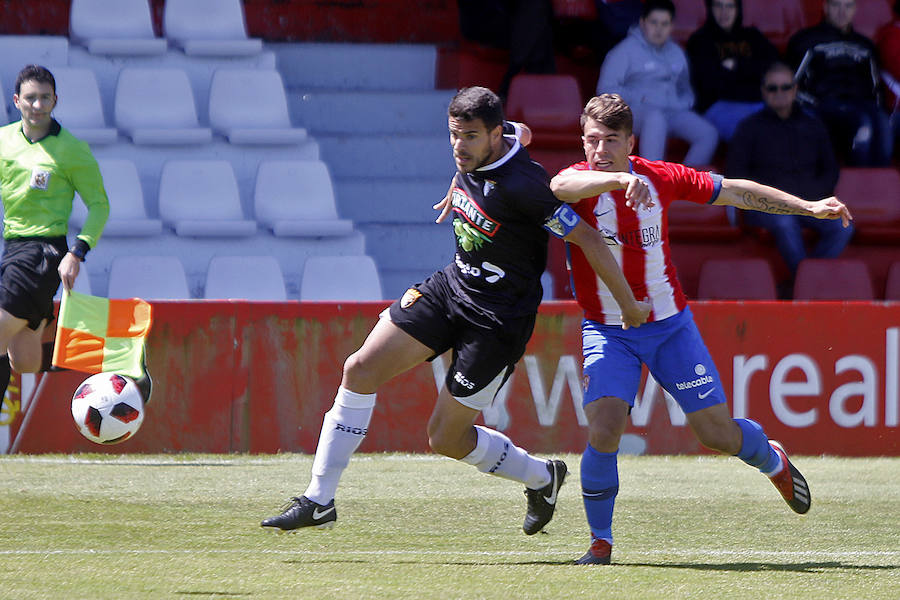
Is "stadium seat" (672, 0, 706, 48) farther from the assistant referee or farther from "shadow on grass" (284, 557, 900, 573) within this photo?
"shadow on grass" (284, 557, 900, 573)

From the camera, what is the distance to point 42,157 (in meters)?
8.07

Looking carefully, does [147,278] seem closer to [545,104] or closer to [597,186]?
[545,104]

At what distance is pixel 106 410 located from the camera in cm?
727

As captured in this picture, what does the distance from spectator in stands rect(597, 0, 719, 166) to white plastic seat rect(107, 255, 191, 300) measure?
3.81 m

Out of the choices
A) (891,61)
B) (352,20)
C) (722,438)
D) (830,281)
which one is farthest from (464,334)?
(891,61)

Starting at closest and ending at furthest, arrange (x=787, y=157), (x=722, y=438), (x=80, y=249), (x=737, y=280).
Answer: (x=722, y=438) < (x=80, y=249) < (x=737, y=280) < (x=787, y=157)

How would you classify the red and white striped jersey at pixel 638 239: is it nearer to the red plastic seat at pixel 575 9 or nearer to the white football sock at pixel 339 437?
the white football sock at pixel 339 437

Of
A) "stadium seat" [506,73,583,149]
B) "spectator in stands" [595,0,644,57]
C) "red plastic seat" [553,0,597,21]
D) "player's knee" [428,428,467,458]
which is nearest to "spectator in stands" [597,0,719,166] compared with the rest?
"stadium seat" [506,73,583,149]

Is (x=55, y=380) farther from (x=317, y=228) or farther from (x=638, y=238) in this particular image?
(x=638, y=238)

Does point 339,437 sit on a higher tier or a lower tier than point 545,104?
lower

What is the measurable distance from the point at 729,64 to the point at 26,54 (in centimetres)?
589

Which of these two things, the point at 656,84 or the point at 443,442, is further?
the point at 656,84

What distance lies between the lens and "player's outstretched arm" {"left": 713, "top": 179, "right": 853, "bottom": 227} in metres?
5.34

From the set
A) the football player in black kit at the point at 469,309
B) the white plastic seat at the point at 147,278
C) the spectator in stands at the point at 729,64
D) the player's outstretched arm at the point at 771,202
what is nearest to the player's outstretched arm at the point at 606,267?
the football player in black kit at the point at 469,309
